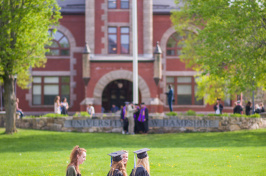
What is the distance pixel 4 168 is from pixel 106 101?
24811mm

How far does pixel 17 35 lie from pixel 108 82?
38.1 ft

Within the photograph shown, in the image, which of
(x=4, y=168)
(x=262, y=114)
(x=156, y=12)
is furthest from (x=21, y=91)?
(x=4, y=168)

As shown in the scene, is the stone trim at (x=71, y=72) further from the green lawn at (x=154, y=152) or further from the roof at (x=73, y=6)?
the green lawn at (x=154, y=152)

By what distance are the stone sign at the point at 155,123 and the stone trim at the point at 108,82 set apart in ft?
24.7

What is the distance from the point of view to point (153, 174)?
1065cm

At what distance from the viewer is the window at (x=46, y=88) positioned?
117 feet

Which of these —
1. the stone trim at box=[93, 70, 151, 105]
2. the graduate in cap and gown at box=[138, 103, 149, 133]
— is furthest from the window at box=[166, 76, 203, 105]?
the graduate in cap and gown at box=[138, 103, 149, 133]

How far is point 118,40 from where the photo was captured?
107 ft

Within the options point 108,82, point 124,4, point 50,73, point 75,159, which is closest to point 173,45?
point 124,4

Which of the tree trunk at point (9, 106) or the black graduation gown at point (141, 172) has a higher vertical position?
the tree trunk at point (9, 106)

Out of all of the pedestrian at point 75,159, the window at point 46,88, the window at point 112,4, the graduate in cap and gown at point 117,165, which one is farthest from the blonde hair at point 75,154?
the window at point 46,88

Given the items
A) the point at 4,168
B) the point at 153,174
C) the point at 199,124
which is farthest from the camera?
the point at 199,124

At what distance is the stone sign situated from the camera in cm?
2330

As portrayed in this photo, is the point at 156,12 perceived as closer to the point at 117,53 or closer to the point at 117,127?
the point at 117,53
